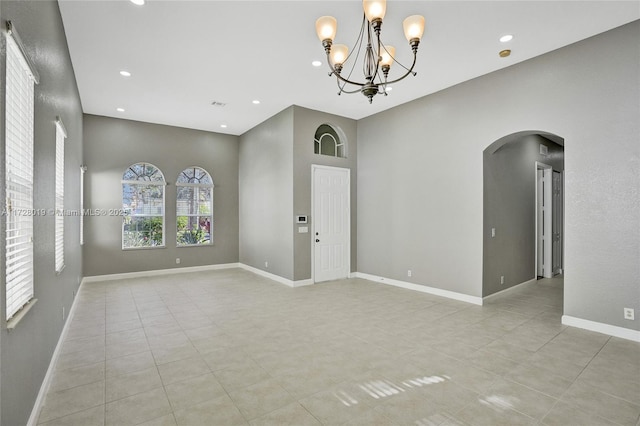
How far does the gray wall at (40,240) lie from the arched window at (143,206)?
12.0 feet

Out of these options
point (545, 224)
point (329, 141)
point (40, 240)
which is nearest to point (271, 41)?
point (40, 240)

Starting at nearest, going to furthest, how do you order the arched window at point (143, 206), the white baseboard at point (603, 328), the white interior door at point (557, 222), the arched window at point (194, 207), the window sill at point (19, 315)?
the window sill at point (19, 315), the white baseboard at point (603, 328), the white interior door at point (557, 222), the arched window at point (143, 206), the arched window at point (194, 207)

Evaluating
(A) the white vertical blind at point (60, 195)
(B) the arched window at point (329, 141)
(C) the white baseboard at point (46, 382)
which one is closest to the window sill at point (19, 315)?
(C) the white baseboard at point (46, 382)

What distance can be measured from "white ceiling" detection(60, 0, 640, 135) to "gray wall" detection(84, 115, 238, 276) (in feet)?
4.34

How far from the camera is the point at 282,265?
640 cm

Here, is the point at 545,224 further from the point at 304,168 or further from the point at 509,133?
the point at 304,168

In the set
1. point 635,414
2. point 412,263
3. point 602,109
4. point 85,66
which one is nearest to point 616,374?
point 635,414

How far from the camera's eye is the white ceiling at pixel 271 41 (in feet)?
10.6

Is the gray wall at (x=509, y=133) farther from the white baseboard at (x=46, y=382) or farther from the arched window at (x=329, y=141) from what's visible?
the white baseboard at (x=46, y=382)

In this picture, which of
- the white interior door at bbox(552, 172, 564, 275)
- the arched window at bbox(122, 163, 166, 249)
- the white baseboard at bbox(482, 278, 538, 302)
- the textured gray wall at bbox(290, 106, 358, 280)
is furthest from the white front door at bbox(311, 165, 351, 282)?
the white interior door at bbox(552, 172, 564, 275)

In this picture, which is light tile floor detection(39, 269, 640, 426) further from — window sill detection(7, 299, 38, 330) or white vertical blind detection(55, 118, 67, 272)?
white vertical blind detection(55, 118, 67, 272)

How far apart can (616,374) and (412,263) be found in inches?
125

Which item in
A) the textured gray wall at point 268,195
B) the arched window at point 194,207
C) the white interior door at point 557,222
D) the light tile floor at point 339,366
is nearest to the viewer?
the light tile floor at point 339,366

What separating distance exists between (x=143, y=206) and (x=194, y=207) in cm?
108
